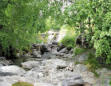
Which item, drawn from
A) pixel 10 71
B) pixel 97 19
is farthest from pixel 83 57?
pixel 10 71

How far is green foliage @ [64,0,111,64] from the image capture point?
859 centimetres

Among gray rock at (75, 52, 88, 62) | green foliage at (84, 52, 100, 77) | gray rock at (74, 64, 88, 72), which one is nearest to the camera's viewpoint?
green foliage at (84, 52, 100, 77)

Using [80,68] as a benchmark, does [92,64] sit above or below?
above

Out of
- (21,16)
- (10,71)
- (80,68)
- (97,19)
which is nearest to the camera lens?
(97,19)

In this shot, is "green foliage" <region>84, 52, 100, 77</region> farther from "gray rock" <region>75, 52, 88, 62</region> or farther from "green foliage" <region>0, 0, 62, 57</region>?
"green foliage" <region>0, 0, 62, 57</region>

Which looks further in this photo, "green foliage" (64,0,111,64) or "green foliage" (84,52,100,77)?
"green foliage" (84,52,100,77)

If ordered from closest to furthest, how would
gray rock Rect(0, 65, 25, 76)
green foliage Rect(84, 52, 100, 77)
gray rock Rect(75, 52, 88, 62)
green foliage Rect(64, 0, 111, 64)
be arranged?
green foliage Rect(64, 0, 111, 64) < gray rock Rect(0, 65, 25, 76) < green foliage Rect(84, 52, 100, 77) < gray rock Rect(75, 52, 88, 62)

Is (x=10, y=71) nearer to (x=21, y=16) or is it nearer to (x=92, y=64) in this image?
(x=21, y=16)

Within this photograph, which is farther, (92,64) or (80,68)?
(80,68)

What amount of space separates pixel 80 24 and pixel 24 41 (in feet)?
14.1

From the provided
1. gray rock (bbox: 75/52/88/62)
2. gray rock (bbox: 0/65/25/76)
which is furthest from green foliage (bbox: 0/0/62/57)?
gray rock (bbox: 75/52/88/62)

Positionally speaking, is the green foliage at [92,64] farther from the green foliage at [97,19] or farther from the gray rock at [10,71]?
the gray rock at [10,71]

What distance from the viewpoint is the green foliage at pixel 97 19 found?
8.59 meters

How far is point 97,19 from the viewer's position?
9.36m
